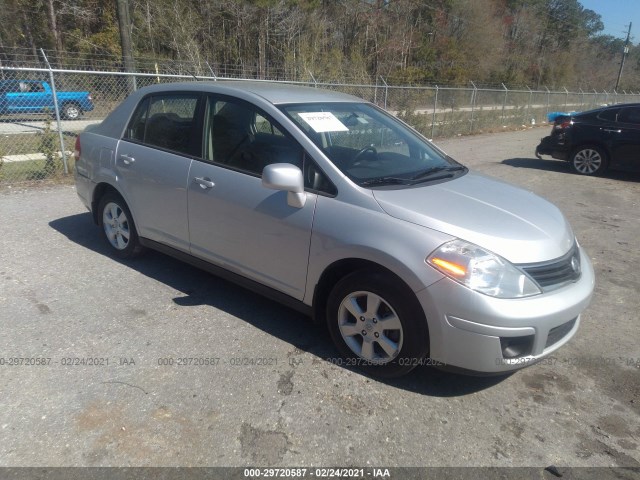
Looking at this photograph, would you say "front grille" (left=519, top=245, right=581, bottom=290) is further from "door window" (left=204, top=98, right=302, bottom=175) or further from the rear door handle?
the rear door handle

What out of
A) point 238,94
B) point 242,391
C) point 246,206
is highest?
point 238,94

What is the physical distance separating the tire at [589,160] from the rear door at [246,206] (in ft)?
29.7

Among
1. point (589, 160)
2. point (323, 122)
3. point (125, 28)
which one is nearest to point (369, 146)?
point (323, 122)

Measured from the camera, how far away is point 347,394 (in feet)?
9.46

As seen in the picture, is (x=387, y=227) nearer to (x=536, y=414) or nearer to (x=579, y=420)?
(x=536, y=414)

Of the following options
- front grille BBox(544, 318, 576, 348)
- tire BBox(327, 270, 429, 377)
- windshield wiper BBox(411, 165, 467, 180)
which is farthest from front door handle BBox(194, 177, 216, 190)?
front grille BBox(544, 318, 576, 348)

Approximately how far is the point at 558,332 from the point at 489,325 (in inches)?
23.2

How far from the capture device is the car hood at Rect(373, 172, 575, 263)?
2.72 m

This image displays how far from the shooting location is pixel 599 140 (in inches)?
389

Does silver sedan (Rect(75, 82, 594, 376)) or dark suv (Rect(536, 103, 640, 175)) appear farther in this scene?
dark suv (Rect(536, 103, 640, 175))

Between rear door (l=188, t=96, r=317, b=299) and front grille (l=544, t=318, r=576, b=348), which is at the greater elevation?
rear door (l=188, t=96, r=317, b=299)

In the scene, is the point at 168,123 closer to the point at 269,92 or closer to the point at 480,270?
the point at 269,92

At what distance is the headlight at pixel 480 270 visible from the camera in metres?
2.59

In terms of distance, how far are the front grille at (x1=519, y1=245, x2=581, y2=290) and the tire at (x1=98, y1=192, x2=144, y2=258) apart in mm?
3367
